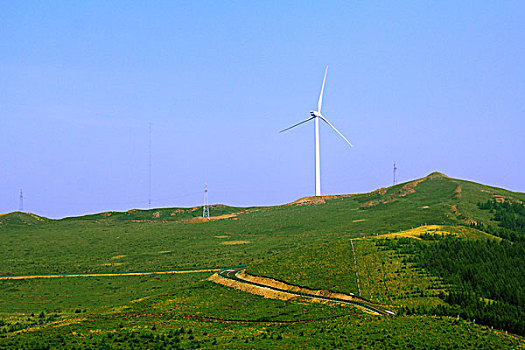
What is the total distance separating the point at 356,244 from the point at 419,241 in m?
15.6

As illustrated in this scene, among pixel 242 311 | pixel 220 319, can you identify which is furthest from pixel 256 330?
pixel 242 311

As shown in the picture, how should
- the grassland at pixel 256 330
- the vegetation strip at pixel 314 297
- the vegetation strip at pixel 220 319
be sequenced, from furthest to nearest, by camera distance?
the vegetation strip at pixel 314 297
the vegetation strip at pixel 220 319
the grassland at pixel 256 330

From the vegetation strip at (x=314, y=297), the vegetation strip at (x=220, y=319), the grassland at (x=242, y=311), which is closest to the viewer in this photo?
the grassland at (x=242, y=311)

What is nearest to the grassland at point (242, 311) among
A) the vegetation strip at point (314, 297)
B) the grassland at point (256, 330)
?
the grassland at point (256, 330)

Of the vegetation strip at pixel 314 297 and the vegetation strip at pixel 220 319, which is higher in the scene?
the vegetation strip at pixel 314 297

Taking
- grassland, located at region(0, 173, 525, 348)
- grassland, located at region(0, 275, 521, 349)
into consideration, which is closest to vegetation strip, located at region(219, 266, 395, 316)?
grassland, located at region(0, 173, 525, 348)

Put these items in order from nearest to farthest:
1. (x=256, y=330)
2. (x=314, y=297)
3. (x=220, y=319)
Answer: (x=256, y=330) < (x=220, y=319) < (x=314, y=297)

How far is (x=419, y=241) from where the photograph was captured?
14525 cm

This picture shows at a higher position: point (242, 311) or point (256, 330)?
point (242, 311)

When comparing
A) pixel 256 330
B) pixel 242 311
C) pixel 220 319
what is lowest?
pixel 220 319

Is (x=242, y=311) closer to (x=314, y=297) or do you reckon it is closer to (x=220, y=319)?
(x=220, y=319)

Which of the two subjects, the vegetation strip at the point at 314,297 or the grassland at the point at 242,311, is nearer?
the grassland at the point at 242,311

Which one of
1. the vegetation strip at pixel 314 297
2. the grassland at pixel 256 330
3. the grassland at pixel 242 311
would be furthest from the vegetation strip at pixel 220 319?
the vegetation strip at pixel 314 297

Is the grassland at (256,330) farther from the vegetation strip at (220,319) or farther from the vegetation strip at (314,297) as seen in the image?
the vegetation strip at (314,297)
